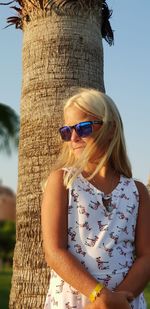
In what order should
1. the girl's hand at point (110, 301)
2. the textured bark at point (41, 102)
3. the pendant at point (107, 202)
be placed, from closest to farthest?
the girl's hand at point (110, 301)
the pendant at point (107, 202)
the textured bark at point (41, 102)

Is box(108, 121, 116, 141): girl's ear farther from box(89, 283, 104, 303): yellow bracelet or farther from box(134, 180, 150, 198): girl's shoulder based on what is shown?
box(89, 283, 104, 303): yellow bracelet

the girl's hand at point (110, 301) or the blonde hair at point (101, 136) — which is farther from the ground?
the blonde hair at point (101, 136)

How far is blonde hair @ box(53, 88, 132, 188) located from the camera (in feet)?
9.29

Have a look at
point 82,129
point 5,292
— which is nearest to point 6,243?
point 5,292

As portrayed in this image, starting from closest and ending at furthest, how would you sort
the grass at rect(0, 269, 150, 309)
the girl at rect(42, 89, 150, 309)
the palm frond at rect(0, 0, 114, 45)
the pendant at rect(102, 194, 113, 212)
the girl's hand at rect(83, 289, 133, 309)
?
the girl's hand at rect(83, 289, 133, 309) < the girl at rect(42, 89, 150, 309) < the pendant at rect(102, 194, 113, 212) < the palm frond at rect(0, 0, 114, 45) < the grass at rect(0, 269, 150, 309)

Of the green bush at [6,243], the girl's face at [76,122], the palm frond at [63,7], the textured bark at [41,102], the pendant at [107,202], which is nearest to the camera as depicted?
the pendant at [107,202]

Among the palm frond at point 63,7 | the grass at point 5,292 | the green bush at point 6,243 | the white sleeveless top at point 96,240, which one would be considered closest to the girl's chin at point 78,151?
the white sleeveless top at point 96,240

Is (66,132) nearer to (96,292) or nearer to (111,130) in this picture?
(111,130)

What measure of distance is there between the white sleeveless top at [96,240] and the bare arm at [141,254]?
4 centimetres

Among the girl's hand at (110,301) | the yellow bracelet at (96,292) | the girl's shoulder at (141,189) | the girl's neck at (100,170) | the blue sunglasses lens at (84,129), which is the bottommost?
the girl's hand at (110,301)

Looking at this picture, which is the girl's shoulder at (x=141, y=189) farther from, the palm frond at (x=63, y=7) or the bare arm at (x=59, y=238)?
the palm frond at (x=63, y=7)

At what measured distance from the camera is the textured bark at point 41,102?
557 cm

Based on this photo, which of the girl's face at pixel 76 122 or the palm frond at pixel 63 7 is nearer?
the girl's face at pixel 76 122

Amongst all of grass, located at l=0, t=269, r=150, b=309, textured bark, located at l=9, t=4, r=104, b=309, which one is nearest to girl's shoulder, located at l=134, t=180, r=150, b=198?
textured bark, located at l=9, t=4, r=104, b=309
